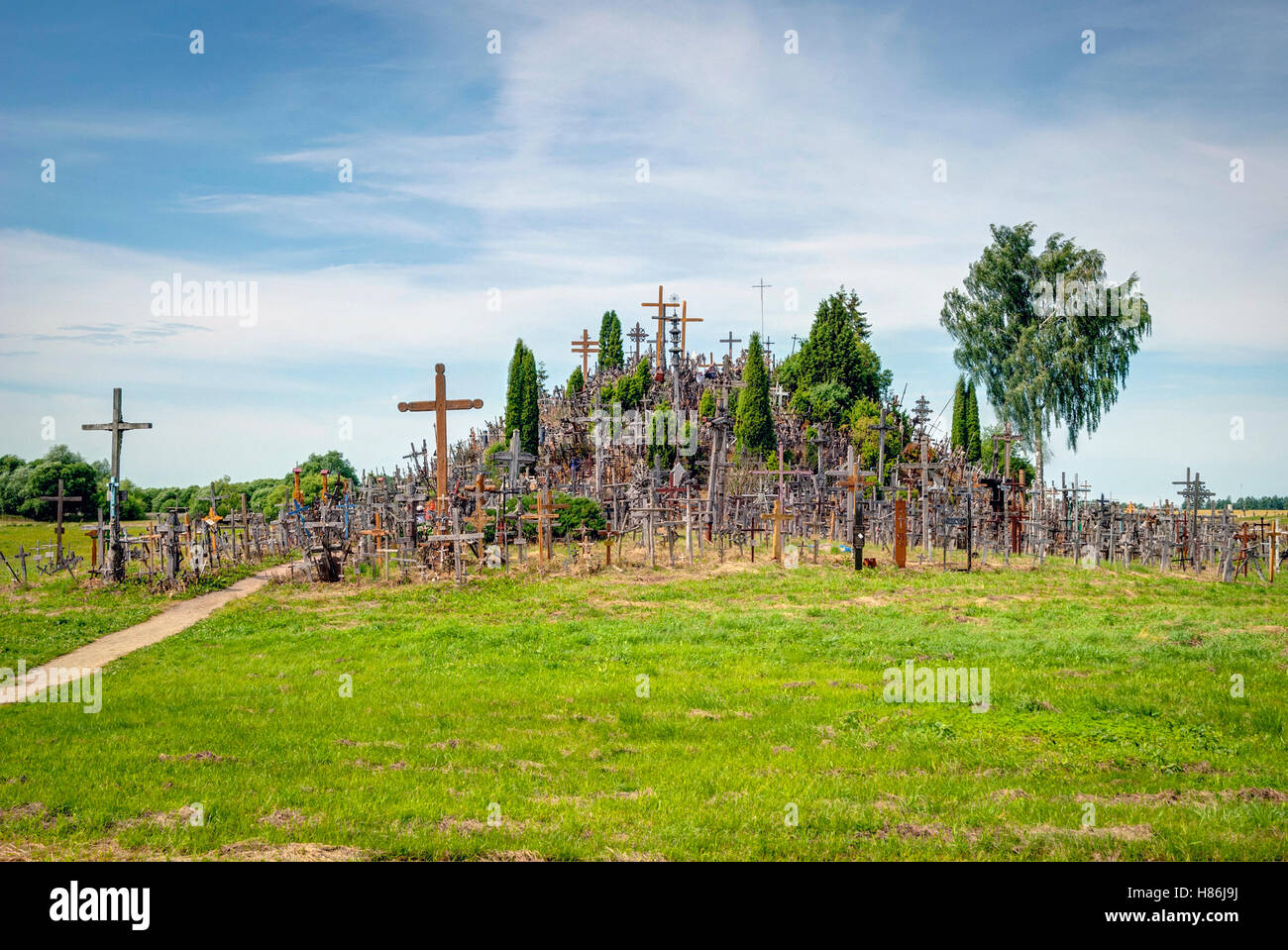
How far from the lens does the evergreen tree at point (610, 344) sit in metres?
65.7

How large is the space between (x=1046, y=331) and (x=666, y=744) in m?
46.5

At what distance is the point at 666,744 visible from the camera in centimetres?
1122

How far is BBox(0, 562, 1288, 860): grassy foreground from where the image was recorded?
8.32 m

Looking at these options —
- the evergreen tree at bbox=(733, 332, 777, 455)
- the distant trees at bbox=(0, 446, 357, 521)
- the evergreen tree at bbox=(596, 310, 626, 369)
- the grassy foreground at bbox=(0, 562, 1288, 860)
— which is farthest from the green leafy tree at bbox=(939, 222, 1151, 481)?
the distant trees at bbox=(0, 446, 357, 521)

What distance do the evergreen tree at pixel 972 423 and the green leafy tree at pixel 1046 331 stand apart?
17.9 ft

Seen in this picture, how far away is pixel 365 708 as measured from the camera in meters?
12.9

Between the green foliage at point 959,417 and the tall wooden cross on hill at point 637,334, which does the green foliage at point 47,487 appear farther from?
the green foliage at point 959,417

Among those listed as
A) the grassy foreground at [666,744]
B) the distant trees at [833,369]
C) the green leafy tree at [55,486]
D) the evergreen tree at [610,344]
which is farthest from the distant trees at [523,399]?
the grassy foreground at [666,744]

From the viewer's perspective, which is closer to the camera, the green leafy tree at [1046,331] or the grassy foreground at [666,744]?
the grassy foreground at [666,744]

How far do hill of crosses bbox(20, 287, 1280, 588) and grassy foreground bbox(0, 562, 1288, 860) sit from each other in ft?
30.3

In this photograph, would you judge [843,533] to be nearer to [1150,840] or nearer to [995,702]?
[995,702]

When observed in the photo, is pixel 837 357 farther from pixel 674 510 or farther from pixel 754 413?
pixel 674 510

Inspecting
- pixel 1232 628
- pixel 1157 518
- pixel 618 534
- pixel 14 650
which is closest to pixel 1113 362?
pixel 1157 518
